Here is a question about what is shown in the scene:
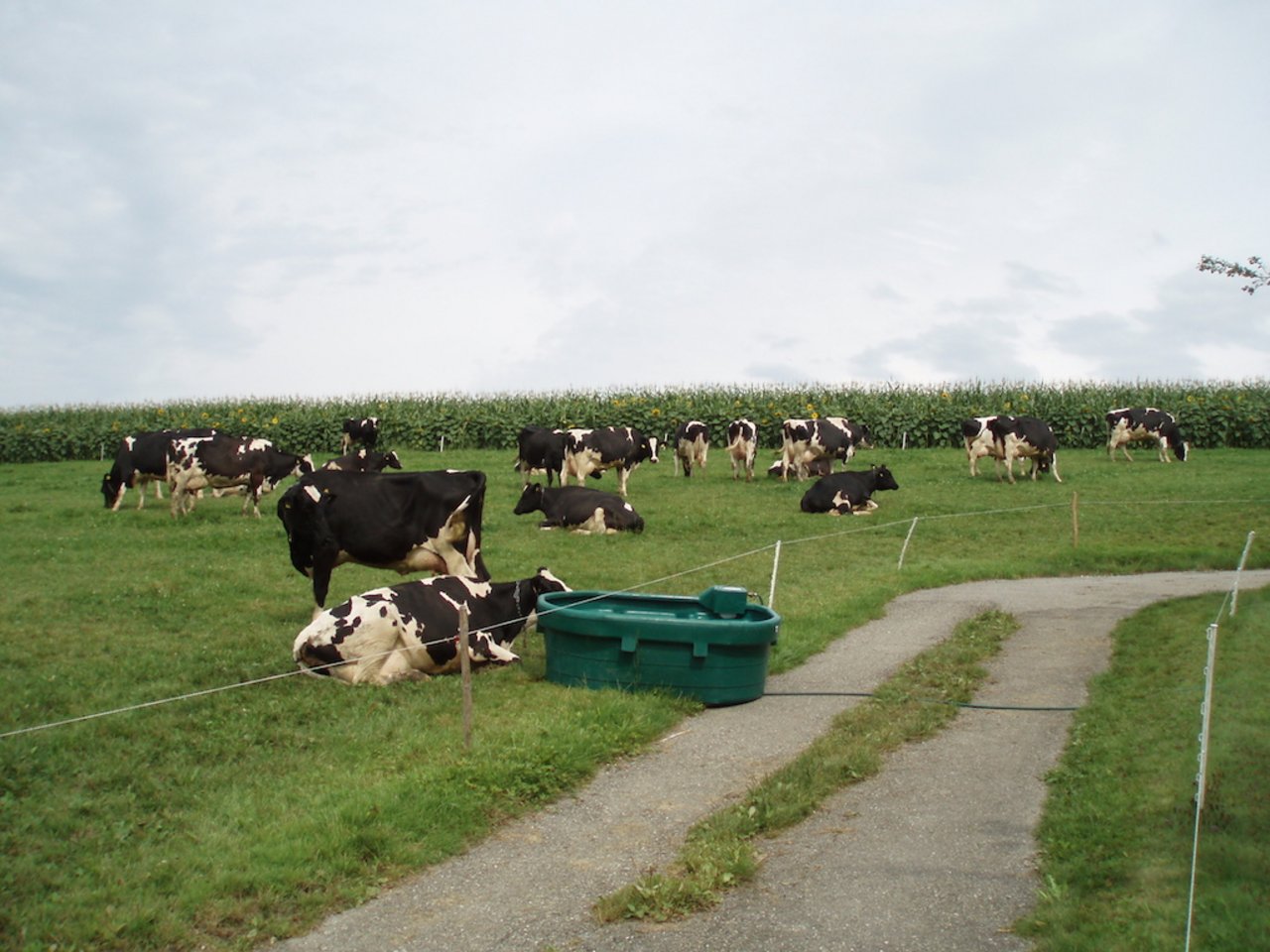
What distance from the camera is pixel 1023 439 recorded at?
3114cm

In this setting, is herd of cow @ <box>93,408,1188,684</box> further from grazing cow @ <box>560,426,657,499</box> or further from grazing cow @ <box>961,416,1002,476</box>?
grazing cow @ <box>961,416,1002,476</box>

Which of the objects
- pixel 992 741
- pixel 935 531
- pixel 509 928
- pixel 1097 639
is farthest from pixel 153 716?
pixel 935 531

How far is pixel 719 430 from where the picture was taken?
158 feet

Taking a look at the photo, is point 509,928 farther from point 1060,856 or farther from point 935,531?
point 935,531

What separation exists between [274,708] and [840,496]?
17.8 metres

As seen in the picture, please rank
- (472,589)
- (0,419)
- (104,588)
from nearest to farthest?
(472,589), (104,588), (0,419)

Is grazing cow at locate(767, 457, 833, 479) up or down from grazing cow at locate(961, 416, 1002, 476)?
down

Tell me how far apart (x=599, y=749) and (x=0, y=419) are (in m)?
56.4

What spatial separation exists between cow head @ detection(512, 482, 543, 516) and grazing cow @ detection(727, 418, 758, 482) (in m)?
9.77

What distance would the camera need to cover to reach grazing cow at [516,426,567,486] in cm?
2920

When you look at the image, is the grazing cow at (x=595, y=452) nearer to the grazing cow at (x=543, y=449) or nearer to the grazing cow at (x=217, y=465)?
the grazing cow at (x=543, y=449)

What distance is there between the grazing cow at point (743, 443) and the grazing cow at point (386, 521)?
60.6 ft

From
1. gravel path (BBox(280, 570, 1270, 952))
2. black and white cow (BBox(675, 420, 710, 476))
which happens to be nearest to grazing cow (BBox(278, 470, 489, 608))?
gravel path (BBox(280, 570, 1270, 952))

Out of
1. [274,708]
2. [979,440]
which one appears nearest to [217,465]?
[274,708]
